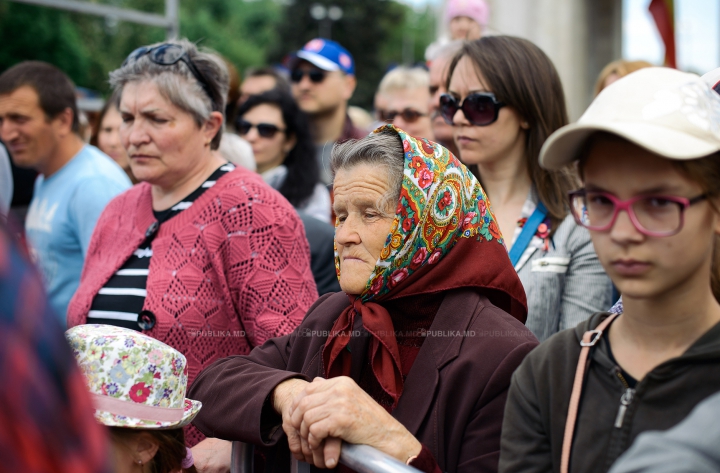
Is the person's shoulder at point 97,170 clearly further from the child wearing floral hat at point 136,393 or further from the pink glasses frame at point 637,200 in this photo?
the pink glasses frame at point 637,200

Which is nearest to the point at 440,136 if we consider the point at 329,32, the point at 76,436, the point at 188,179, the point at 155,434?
the point at 188,179

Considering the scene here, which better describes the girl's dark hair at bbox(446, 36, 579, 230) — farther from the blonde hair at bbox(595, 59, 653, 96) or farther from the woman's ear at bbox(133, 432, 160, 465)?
the woman's ear at bbox(133, 432, 160, 465)

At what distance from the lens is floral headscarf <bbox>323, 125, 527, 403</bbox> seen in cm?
243

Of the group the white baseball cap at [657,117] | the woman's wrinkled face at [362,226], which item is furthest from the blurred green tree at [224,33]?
the white baseball cap at [657,117]

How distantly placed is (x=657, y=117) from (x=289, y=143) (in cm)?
467

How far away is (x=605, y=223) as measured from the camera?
1.63 m

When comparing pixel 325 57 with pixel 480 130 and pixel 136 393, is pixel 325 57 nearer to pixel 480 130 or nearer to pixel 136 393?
pixel 480 130

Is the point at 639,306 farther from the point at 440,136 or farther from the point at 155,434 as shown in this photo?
the point at 440,136

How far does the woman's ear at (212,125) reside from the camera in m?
3.78

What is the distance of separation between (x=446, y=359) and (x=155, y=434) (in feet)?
2.94

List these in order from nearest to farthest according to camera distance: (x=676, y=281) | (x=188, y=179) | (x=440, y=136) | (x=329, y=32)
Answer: (x=676, y=281), (x=188, y=179), (x=440, y=136), (x=329, y=32)

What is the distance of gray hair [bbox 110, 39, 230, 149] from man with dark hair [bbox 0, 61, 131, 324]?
2.95 ft

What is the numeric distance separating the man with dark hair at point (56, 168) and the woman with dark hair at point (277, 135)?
128cm

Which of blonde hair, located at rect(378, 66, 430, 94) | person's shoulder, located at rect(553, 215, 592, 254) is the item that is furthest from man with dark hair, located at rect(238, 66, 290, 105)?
person's shoulder, located at rect(553, 215, 592, 254)
